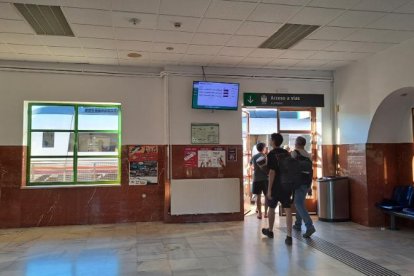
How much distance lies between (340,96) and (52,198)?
562cm

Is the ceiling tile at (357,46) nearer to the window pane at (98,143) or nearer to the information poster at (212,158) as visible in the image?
the information poster at (212,158)

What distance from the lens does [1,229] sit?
6.10 meters

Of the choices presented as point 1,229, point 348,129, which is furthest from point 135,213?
point 348,129


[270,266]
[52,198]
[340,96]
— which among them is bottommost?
[270,266]

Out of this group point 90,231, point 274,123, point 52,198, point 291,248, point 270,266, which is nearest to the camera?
point 270,266

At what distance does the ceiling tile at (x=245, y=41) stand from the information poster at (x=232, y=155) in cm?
209

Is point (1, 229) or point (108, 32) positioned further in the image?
point (1, 229)

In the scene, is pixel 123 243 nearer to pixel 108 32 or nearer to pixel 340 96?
pixel 108 32

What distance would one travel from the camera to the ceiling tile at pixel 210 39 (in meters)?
5.03

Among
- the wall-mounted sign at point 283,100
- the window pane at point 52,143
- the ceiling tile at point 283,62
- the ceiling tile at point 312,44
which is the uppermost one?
the ceiling tile at point 283,62

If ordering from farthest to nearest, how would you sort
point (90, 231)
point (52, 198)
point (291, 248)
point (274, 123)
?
point (274, 123)
point (52, 198)
point (90, 231)
point (291, 248)

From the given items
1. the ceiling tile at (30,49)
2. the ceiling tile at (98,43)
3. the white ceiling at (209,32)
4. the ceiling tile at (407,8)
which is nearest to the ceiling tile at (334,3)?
the white ceiling at (209,32)

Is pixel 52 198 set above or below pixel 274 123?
below

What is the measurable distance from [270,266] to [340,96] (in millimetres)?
4160
